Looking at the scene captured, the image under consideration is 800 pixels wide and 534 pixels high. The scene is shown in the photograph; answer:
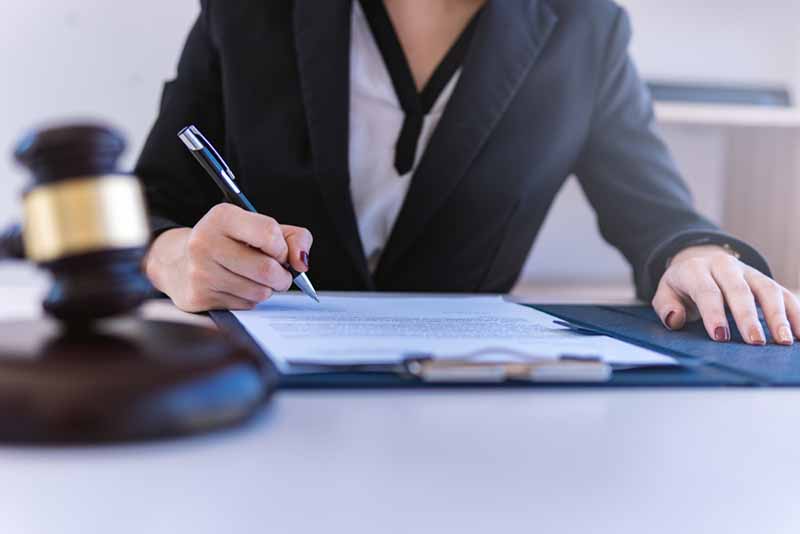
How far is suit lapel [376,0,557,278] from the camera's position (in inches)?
42.8

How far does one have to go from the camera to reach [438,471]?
34 cm

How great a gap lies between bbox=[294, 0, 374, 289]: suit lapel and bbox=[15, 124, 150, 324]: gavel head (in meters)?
0.69

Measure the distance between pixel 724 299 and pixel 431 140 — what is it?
451 millimetres

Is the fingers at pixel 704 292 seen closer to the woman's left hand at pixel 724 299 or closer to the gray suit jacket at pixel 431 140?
the woman's left hand at pixel 724 299

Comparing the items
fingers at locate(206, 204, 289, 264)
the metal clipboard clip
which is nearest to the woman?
fingers at locate(206, 204, 289, 264)

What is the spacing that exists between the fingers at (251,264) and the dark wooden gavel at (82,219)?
30 cm

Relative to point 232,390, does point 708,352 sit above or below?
below

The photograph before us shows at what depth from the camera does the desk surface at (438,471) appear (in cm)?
31

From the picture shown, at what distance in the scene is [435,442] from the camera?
365 millimetres

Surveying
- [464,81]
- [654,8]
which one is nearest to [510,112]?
[464,81]

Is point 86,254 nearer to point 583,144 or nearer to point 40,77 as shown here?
point 583,144

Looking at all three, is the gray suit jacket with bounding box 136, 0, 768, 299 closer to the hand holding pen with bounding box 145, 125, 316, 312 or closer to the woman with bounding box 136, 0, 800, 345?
the woman with bounding box 136, 0, 800, 345

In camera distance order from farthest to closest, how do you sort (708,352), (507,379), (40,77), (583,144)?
(40,77), (583,144), (708,352), (507,379)

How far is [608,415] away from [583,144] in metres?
0.91
